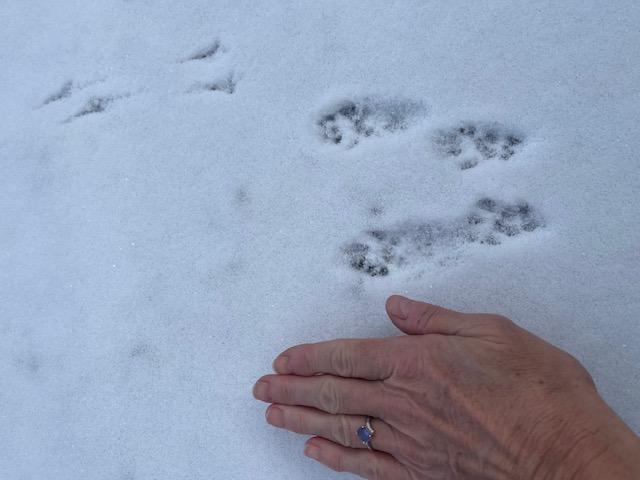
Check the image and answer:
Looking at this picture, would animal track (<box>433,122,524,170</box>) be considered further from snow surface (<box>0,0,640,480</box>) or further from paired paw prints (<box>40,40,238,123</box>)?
paired paw prints (<box>40,40,238,123</box>)

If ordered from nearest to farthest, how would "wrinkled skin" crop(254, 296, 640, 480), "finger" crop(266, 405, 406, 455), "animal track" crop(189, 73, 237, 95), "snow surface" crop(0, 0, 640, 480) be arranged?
"wrinkled skin" crop(254, 296, 640, 480) < "finger" crop(266, 405, 406, 455) < "snow surface" crop(0, 0, 640, 480) < "animal track" crop(189, 73, 237, 95)

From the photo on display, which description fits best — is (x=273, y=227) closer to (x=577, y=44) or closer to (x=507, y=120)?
(x=507, y=120)

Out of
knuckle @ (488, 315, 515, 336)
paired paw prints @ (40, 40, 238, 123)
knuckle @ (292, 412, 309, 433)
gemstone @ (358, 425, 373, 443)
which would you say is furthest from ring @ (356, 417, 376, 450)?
paired paw prints @ (40, 40, 238, 123)

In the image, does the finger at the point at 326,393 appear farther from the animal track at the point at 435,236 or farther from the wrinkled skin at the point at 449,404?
the animal track at the point at 435,236

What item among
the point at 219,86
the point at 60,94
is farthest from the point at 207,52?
the point at 60,94

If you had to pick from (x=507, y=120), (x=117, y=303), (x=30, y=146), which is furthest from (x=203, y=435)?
(x=507, y=120)

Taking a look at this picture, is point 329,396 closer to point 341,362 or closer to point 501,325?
point 341,362

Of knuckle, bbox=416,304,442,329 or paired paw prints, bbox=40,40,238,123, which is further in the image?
paired paw prints, bbox=40,40,238,123

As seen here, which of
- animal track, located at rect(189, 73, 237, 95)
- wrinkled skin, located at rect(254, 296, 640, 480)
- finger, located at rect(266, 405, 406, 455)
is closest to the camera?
wrinkled skin, located at rect(254, 296, 640, 480)
